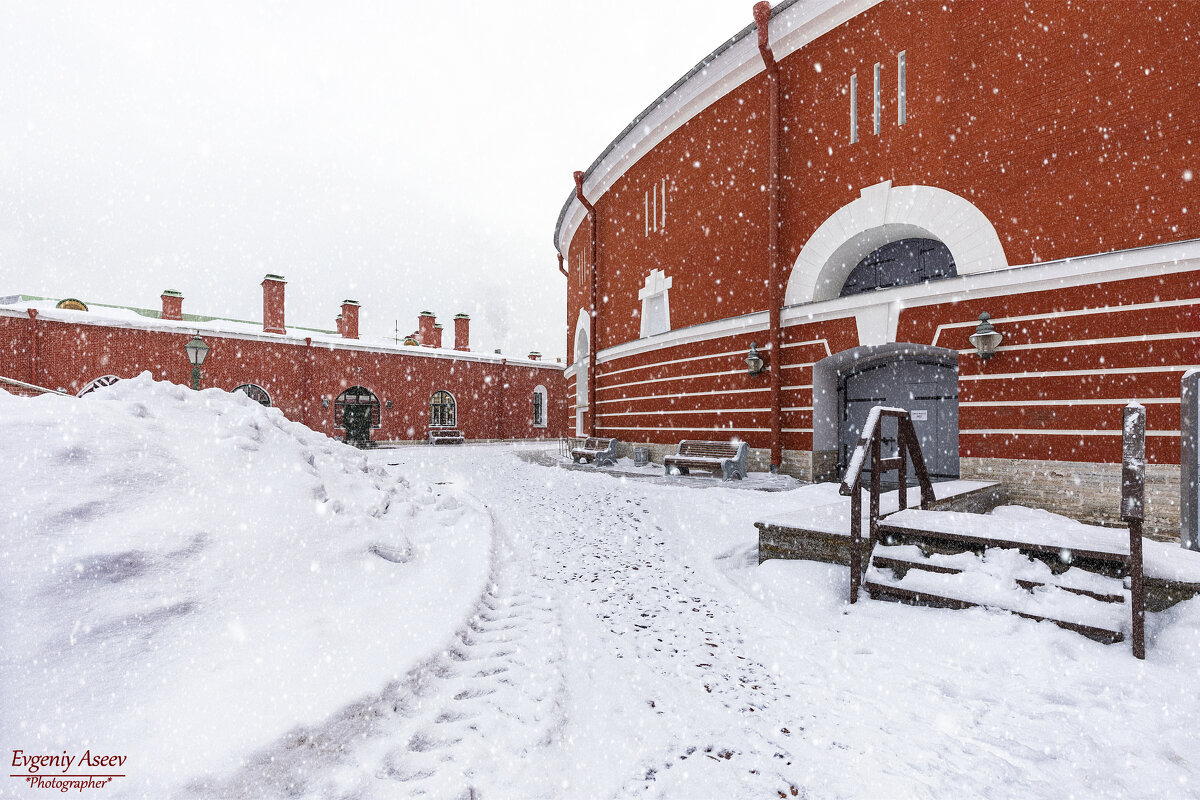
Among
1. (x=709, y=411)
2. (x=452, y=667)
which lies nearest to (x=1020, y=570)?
(x=452, y=667)

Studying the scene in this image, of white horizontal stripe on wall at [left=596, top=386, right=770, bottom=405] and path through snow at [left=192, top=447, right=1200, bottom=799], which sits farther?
white horizontal stripe on wall at [left=596, top=386, right=770, bottom=405]

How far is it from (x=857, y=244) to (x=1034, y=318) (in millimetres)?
2727

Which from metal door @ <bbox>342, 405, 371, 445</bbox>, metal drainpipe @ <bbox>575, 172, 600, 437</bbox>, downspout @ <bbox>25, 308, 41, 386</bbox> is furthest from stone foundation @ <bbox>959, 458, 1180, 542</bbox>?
downspout @ <bbox>25, 308, 41, 386</bbox>

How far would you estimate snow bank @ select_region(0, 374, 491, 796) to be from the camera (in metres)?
1.86

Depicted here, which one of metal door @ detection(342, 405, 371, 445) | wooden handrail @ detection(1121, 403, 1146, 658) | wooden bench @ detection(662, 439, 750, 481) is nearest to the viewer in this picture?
wooden handrail @ detection(1121, 403, 1146, 658)

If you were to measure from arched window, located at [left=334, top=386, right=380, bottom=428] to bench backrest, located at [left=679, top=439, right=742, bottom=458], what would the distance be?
18197 millimetres

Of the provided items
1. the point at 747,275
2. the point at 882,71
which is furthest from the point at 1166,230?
the point at 747,275

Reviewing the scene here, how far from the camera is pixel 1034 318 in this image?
6340mm

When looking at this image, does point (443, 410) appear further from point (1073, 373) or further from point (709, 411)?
point (1073, 373)

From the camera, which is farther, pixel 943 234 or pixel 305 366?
pixel 305 366

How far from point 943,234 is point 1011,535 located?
5.31 meters

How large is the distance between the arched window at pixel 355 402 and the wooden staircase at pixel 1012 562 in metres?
23.4

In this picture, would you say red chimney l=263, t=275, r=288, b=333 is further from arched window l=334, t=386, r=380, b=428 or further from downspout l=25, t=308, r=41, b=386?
downspout l=25, t=308, r=41, b=386

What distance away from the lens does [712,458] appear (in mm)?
9484
